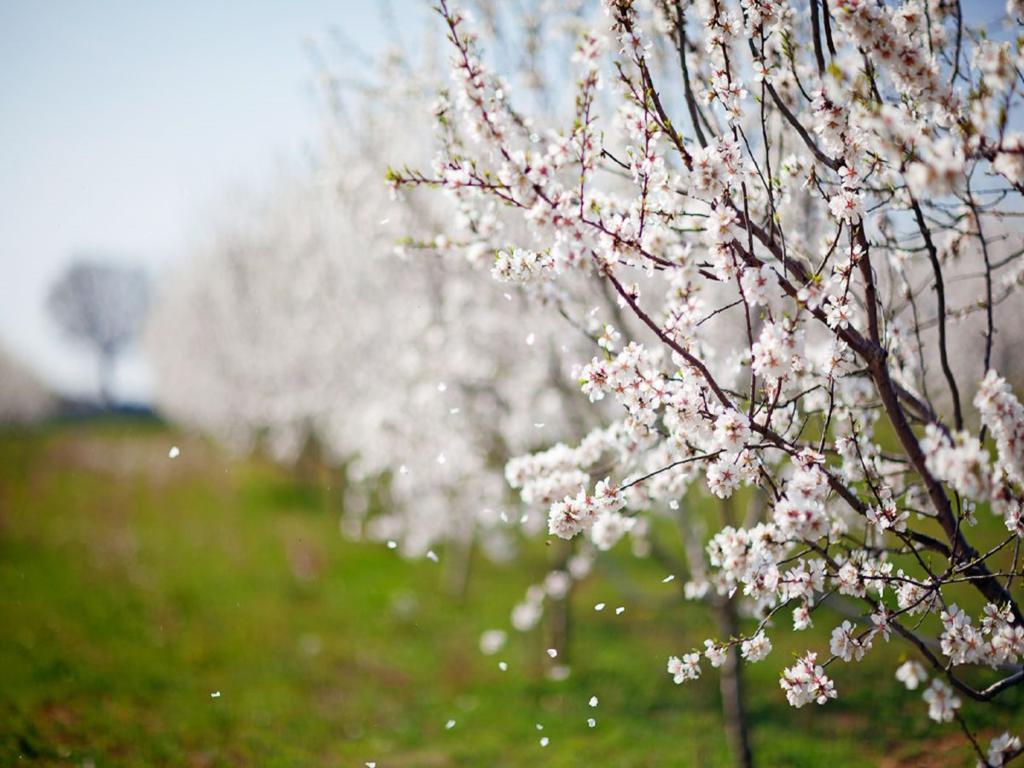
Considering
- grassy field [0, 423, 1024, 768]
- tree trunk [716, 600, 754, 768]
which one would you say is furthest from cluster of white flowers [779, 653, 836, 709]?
grassy field [0, 423, 1024, 768]

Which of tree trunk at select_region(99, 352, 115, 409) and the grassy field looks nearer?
the grassy field

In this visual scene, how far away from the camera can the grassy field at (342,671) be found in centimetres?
594

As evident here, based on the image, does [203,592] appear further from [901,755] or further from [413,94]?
[901,755]

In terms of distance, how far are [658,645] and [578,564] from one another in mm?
2725

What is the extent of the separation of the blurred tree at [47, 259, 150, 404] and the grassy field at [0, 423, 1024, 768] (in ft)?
133

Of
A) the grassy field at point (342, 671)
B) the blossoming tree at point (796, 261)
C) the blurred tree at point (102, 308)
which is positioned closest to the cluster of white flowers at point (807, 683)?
the blossoming tree at point (796, 261)

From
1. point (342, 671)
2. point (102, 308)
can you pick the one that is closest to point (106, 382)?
point (102, 308)

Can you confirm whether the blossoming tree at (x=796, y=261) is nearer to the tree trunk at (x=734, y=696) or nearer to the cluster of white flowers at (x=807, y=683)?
the cluster of white flowers at (x=807, y=683)

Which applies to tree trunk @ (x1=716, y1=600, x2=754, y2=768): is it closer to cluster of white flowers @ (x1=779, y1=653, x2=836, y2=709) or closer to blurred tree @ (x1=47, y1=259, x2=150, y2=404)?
cluster of white flowers @ (x1=779, y1=653, x2=836, y2=709)

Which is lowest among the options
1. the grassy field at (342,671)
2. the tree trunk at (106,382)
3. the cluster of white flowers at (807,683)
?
the cluster of white flowers at (807,683)

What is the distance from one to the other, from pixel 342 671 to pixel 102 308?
5223 cm

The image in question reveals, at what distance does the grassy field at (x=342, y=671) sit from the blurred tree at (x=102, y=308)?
40.6 metres

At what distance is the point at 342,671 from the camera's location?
27.8 feet

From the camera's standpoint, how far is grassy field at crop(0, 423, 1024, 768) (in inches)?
234
